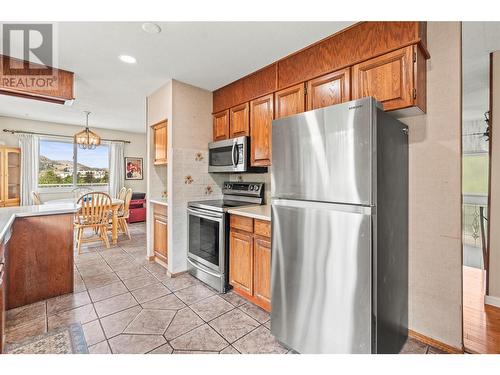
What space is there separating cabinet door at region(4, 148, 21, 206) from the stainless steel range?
4.57 m

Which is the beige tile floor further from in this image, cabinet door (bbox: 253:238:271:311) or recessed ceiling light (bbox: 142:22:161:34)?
recessed ceiling light (bbox: 142:22:161:34)

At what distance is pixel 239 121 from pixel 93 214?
118 inches

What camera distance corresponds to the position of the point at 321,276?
4.87ft

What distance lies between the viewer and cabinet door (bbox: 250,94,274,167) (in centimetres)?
256

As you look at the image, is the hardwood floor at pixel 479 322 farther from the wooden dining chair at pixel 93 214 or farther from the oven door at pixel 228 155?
the wooden dining chair at pixel 93 214

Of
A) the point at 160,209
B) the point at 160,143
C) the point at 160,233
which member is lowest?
the point at 160,233

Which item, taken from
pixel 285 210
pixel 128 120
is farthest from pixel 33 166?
pixel 285 210

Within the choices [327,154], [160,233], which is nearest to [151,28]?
[327,154]

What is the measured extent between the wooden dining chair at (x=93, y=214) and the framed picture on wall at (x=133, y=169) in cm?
271

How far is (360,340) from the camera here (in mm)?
1343

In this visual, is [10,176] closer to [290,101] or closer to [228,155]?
[228,155]

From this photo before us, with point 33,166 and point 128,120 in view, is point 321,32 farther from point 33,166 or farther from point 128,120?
point 33,166

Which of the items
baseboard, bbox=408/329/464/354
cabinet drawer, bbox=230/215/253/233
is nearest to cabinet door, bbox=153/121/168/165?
cabinet drawer, bbox=230/215/253/233

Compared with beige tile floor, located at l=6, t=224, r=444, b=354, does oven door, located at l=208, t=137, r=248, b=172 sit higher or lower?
higher
